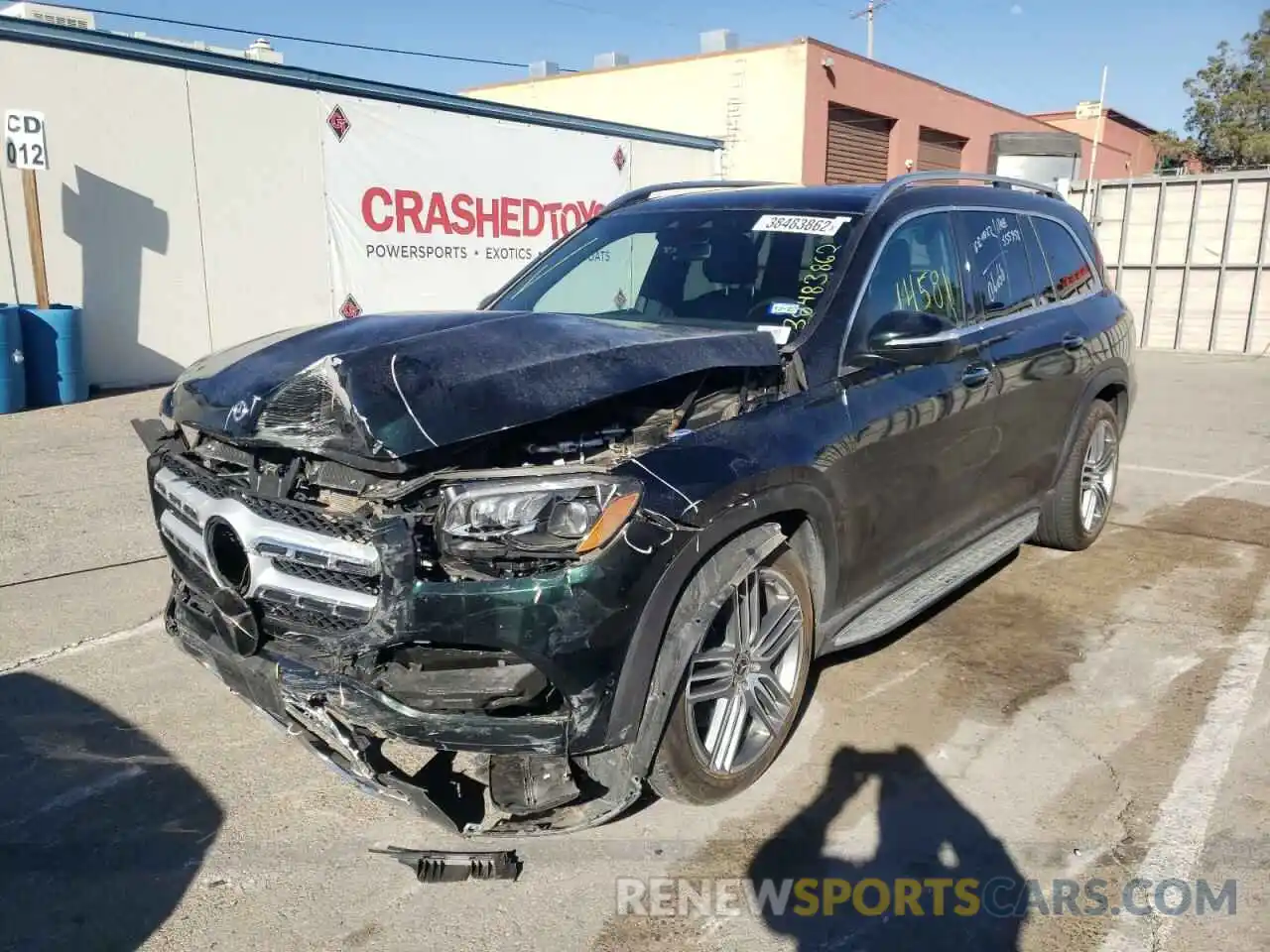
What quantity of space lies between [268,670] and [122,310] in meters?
9.58

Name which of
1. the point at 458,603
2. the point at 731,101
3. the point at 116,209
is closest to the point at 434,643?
the point at 458,603

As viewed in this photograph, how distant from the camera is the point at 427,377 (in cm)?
264

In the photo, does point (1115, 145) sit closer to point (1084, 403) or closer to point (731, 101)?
point (731, 101)

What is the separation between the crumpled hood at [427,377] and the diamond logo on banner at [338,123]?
396 inches

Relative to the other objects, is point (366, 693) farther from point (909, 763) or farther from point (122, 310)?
point (122, 310)

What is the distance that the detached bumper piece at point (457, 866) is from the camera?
109 inches

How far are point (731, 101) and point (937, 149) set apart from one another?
27.3ft

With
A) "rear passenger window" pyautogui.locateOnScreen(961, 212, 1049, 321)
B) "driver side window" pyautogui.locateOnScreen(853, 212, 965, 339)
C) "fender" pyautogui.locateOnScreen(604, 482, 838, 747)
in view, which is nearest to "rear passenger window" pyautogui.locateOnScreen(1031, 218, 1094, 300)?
"rear passenger window" pyautogui.locateOnScreen(961, 212, 1049, 321)

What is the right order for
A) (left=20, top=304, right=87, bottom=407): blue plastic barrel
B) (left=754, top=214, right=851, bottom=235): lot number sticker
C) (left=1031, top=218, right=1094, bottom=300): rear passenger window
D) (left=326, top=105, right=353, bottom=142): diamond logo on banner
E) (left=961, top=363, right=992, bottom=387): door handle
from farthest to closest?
(left=326, top=105, right=353, bottom=142): diamond logo on banner
(left=20, top=304, right=87, bottom=407): blue plastic barrel
(left=1031, top=218, right=1094, bottom=300): rear passenger window
(left=961, top=363, right=992, bottom=387): door handle
(left=754, top=214, right=851, bottom=235): lot number sticker

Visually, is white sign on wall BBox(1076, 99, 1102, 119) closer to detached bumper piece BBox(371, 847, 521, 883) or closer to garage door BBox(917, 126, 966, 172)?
garage door BBox(917, 126, 966, 172)

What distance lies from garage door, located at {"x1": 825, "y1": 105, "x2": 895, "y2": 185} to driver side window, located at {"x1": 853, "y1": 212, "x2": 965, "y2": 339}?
18.5 m

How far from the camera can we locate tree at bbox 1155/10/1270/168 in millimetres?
37531

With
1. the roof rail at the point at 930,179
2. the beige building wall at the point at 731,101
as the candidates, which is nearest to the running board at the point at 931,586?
the roof rail at the point at 930,179

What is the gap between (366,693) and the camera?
2.55 metres
